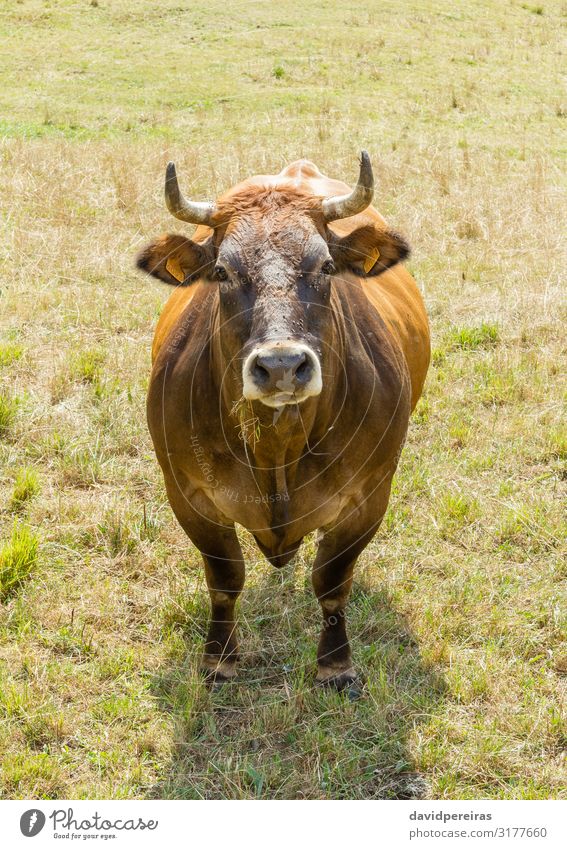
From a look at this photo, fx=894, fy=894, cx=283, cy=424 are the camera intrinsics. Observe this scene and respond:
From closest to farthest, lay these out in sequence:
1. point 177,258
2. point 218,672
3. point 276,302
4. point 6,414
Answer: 1. point 276,302
2. point 177,258
3. point 218,672
4. point 6,414

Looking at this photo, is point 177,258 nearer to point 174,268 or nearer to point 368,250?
point 174,268

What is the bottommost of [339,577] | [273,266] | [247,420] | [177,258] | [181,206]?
[339,577]

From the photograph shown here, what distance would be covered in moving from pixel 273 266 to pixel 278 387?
0.55m

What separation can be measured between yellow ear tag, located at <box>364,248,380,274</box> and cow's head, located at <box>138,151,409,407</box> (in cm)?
6

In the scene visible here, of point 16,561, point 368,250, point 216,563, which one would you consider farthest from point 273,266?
point 16,561

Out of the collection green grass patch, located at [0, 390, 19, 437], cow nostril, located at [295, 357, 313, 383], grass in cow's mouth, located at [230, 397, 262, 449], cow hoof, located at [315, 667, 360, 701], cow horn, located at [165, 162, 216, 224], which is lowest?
cow hoof, located at [315, 667, 360, 701]

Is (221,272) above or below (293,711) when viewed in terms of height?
above

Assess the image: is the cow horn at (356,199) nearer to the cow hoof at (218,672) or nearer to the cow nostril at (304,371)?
the cow nostril at (304,371)

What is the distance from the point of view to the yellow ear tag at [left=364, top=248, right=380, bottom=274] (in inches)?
159

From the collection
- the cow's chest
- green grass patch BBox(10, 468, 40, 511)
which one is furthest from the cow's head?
green grass patch BBox(10, 468, 40, 511)

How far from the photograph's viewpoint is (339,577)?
4395mm

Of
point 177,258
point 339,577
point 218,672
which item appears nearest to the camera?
point 177,258

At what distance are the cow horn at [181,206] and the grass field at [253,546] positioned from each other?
7.09 ft

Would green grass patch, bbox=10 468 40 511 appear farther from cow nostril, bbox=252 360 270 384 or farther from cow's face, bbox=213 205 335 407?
cow nostril, bbox=252 360 270 384
